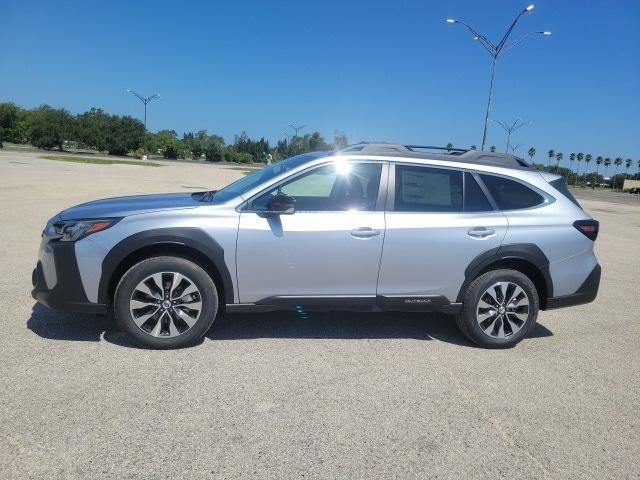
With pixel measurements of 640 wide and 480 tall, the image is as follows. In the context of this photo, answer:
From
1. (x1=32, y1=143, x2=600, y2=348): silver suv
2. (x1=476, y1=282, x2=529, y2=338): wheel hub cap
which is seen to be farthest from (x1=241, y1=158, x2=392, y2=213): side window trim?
(x1=476, y1=282, x2=529, y2=338): wheel hub cap

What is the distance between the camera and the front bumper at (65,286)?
13.1 feet

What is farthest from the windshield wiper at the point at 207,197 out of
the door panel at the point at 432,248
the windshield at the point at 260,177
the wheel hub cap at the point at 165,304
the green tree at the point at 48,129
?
the green tree at the point at 48,129

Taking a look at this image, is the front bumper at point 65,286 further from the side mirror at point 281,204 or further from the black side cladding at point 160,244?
the side mirror at point 281,204

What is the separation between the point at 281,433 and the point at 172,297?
1564 millimetres

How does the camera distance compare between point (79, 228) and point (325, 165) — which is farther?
point (325, 165)

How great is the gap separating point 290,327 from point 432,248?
1.54 metres

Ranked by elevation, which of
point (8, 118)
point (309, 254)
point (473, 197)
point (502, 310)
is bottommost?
point (502, 310)

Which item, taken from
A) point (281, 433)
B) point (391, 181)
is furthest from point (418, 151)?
point (281, 433)

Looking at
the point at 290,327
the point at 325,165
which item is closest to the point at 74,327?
the point at 290,327

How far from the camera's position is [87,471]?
2.62 meters

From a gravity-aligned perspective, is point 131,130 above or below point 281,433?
above

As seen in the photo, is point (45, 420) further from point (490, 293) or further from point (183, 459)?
point (490, 293)

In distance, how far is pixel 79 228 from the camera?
404 centimetres

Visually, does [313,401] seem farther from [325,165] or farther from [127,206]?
[127,206]
